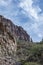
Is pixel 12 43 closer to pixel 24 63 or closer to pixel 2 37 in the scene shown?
pixel 2 37

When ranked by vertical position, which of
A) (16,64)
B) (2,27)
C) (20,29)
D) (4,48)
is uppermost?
(20,29)

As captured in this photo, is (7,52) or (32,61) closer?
(32,61)

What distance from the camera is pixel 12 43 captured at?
3566cm

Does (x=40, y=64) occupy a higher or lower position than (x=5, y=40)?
lower

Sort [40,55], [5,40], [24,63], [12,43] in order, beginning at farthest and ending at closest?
[12,43] → [5,40] → [40,55] → [24,63]

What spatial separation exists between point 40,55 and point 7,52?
4892 mm

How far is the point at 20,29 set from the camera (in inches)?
3438

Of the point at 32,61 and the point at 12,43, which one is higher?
the point at 12,43

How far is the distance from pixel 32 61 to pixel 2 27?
820cm

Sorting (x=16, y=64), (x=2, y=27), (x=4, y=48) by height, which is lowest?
(x=16, y=64)

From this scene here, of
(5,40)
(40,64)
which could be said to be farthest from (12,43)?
(40,64)

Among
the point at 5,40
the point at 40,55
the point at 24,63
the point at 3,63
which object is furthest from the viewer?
the point at 5,40

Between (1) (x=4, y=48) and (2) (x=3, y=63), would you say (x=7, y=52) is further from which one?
(2) (x=3, y=63)

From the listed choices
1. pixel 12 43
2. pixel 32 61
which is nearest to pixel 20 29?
pixel 12 43
